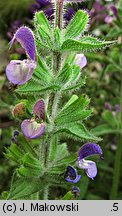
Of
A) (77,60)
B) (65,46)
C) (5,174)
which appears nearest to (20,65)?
(65,46)

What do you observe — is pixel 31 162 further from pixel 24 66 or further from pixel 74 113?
pixel 24 66

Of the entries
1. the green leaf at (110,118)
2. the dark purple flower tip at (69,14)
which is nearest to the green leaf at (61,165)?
the dark purple flower tip at (69,14)

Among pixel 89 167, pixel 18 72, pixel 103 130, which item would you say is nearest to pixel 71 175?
pixel 89 167

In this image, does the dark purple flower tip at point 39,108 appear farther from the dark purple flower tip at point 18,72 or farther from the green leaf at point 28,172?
the green leaf at point 28,172

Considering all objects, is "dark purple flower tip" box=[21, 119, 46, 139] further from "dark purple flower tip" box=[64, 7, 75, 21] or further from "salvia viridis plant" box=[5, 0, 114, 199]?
"dark purple flower tip" box=[64, 7, 75, 21]

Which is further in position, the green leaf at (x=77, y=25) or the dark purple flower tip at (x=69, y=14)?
the dark purple flower tip at (x=69, y=14)
